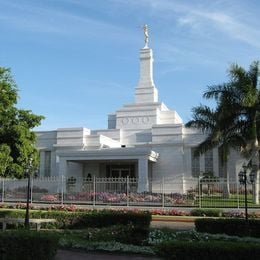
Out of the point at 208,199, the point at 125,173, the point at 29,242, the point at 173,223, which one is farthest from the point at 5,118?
the point at 125,173

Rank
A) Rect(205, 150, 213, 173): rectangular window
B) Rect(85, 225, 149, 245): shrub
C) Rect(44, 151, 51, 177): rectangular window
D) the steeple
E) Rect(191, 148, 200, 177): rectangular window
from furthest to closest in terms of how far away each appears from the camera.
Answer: the steeple < Rect(44, 151, 51, 177): rectangular window < Rect(191, 148, 200, 177): rectangular window < Rect(205, 150, 213, 173): rectangular window < Rect(85, 225, 149, 245): shrub

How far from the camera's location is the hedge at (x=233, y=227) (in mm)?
14297

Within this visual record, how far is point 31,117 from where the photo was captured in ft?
66.6

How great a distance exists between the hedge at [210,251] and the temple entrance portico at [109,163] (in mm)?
21309

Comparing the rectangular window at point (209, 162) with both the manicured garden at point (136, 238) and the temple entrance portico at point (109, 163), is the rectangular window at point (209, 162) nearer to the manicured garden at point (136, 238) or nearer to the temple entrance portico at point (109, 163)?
the temple entrance portico at point (109, 163)

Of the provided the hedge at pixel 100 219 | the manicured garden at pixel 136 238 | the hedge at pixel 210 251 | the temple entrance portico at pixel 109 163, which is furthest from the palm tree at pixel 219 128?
the hedge at pixel 210 251

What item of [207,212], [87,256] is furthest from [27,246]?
[207,212]

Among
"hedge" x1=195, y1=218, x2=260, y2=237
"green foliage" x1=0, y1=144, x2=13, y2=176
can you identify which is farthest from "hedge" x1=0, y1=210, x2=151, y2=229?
"green foliage" x1=0, y1=144, x2=13, y2=176

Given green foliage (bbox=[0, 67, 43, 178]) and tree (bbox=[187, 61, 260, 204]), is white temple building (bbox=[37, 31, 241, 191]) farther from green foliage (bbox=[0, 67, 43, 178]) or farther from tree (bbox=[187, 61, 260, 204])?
green foliage (bbox=[0, 67, 43, 178])

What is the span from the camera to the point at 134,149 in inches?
1394

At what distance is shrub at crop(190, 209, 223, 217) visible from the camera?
22.9m

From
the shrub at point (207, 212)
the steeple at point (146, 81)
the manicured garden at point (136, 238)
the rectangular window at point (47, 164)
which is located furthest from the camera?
the steeple at point (146, 81)

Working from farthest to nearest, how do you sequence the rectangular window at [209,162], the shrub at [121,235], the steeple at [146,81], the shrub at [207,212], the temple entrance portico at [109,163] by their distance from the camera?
the steeple at [146,81], the rectangular window at [209,162], the temple entrance portico at [109,163], the shrub at [207,212], the shrub at [121,235]

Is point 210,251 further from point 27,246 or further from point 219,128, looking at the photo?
point 219,128
